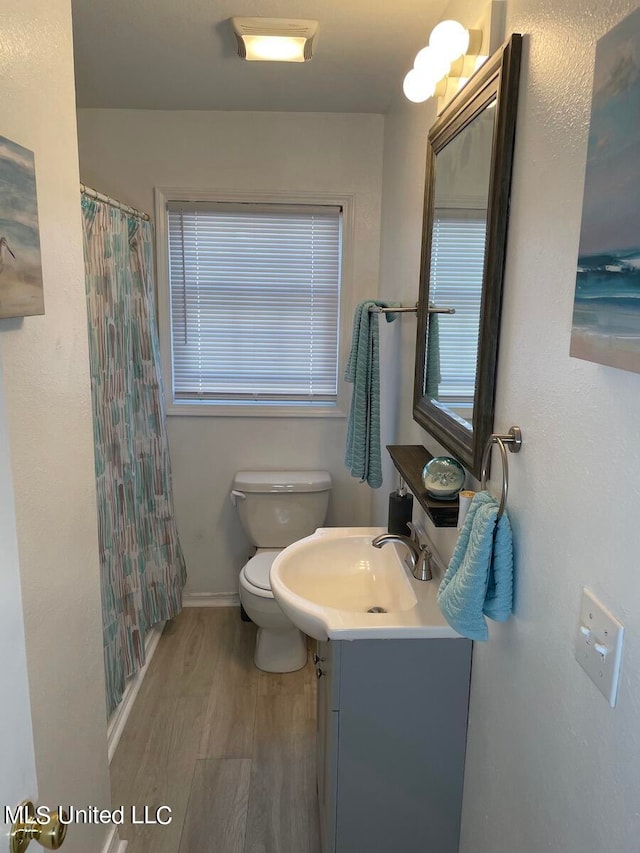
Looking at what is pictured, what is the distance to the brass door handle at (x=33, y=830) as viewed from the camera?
2.41 ft

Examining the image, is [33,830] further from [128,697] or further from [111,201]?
[111,201]

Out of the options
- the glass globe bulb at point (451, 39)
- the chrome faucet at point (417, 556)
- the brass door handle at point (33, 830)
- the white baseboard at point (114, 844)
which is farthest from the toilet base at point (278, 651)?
the glass globe bulb at point (451, 39)

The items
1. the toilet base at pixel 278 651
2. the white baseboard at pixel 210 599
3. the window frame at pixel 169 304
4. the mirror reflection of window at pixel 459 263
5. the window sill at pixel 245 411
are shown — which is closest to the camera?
the mirror reflection of window at pixel 459 263

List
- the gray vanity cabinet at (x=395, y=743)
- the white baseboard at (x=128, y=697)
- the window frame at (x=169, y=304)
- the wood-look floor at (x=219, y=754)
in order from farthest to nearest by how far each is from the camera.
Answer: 1. the window frame at (x=169, y=304)
2. the white baseboard at (x=128, y=697)
3. the wood-look floor at (x=219, y=754)
4. the gray vanity cabinet at (x=395, y=743)

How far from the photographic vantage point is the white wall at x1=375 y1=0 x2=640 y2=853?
0.78 metres

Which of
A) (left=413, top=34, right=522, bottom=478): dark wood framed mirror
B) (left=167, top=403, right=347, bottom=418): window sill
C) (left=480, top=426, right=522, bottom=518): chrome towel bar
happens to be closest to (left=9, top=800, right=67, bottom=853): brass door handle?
(left=480, top=426, right=522, bottom=518): chrome towel bar

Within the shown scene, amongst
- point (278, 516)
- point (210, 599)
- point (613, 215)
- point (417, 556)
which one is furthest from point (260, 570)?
point (613, 215)

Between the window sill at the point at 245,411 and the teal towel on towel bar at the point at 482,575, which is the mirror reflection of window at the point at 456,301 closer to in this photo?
the teal towel on towel bar at the point at 482,575

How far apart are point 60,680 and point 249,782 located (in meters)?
1.01

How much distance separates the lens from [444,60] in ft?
4.54

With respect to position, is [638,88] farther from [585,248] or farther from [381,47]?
[381,47]

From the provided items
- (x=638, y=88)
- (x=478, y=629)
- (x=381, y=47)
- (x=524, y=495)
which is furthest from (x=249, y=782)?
(x=381, y=47)

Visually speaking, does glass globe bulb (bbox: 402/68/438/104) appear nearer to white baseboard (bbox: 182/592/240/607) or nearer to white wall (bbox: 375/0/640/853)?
white wall (bbox: 375/0/640/853)

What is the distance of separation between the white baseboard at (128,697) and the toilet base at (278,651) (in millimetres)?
498
